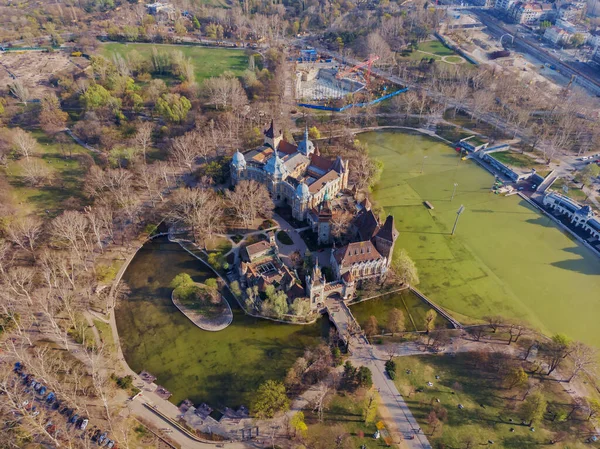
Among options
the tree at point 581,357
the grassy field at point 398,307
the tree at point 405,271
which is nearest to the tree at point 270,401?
the grassy field at point 398,307

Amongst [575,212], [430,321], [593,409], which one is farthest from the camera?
[575,212]

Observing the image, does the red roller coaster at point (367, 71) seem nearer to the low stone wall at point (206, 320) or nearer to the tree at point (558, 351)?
the low stone wall at point (206, 320)

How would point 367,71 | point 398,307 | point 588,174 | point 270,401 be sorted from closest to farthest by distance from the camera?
point 270,401 → point 398,307 → point 588,174 → point 367,71

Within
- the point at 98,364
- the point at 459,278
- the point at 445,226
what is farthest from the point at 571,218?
the point at 98,364

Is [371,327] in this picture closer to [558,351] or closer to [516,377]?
[516,377]

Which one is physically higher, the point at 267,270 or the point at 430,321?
the point at 267,270

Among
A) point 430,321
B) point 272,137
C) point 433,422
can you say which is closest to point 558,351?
point 430,321

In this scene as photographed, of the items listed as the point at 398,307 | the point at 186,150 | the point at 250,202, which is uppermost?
the point at 186,150

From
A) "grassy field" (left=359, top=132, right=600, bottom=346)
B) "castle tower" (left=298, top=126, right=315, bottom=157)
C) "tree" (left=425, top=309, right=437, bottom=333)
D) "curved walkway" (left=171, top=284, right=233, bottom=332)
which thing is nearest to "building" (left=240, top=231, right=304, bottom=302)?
"curved walkway" (left=171, top=284, right=233, bottom=332)
